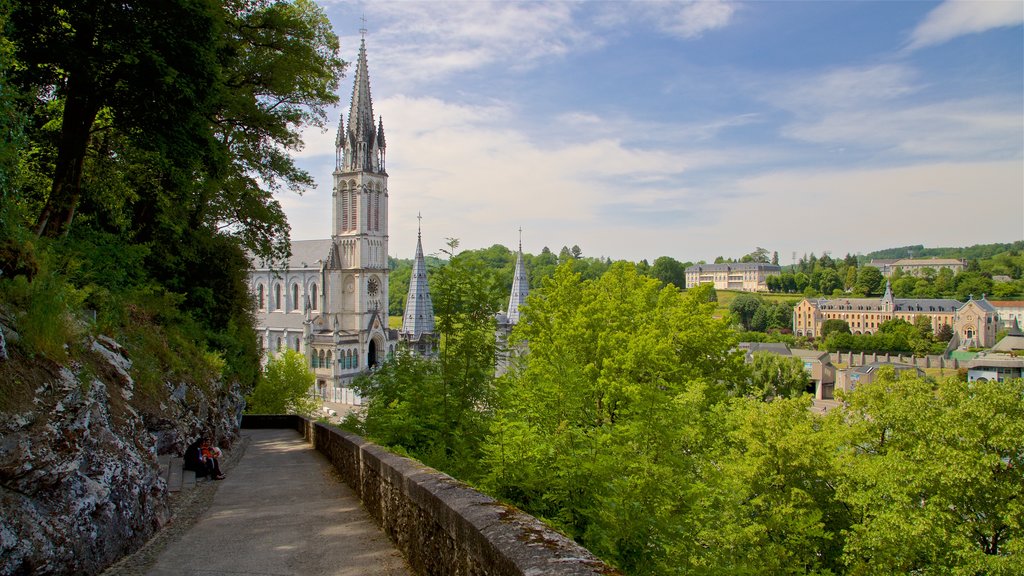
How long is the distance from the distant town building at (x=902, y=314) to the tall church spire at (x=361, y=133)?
9097 cm

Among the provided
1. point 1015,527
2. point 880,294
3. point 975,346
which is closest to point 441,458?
point 1015,527

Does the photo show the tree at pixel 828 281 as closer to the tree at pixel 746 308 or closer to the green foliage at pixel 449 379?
the tree at pixel 746 308

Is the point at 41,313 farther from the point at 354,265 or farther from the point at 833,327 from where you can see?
the point at 833,327

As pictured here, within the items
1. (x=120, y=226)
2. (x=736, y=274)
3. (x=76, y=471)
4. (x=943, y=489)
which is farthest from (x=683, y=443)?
(x=736, y=274)

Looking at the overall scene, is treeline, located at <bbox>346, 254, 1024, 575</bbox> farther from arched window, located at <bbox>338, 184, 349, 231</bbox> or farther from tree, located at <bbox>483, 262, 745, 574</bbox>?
arched window, located at <bbox>338, 184, 349, 231</bbox>

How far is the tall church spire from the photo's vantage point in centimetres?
6919

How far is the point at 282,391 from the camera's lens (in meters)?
32.8

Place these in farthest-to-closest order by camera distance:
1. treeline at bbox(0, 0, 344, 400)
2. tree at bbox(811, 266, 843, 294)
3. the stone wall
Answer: tree at bbox(811, 266, 843, 294), treeline at bbox(0, 0, 344, 400), the stone wall

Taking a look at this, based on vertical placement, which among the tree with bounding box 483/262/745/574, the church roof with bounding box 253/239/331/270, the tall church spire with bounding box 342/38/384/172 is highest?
the tall church spire with bounding box 342/38/384/172

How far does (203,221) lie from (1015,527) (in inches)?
788

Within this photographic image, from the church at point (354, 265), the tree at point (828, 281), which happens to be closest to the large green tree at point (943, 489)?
the church at point (354, 265)

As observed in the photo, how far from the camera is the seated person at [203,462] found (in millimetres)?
10875

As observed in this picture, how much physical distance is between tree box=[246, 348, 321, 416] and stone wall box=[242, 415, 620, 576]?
81.2 feet

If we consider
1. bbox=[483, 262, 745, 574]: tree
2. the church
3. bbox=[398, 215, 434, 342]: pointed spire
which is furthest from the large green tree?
the church
